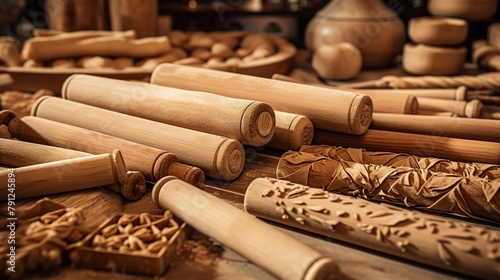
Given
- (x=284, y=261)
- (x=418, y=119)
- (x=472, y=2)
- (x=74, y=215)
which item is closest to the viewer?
(x=284, y=261)

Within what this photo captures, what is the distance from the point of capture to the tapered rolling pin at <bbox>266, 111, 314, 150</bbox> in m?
1.55

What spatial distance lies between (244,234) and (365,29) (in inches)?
75.7

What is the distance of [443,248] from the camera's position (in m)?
1.03

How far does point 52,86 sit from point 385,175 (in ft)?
5.31

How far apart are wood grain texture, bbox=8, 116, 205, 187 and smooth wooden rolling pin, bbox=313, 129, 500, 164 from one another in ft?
1.65

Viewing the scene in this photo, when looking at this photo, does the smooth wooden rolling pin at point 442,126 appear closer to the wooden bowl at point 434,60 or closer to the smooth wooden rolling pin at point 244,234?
the smooth wooden rolling pin at point 244,234

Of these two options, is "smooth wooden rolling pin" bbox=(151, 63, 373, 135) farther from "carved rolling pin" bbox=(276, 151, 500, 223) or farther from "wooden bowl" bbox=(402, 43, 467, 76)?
"wooden bowl" bbox=(402, 43, 467, 76)

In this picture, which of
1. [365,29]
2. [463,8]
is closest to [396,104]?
[365,29]

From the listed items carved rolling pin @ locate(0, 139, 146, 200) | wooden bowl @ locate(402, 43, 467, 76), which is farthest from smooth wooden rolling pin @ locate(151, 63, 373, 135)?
wooden bowl @ locate(402, 43, 467, 76)

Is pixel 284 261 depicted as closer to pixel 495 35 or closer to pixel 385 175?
pixel 385 175

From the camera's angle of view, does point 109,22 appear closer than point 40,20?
Yes

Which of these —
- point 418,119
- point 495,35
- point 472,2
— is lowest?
point 418,119

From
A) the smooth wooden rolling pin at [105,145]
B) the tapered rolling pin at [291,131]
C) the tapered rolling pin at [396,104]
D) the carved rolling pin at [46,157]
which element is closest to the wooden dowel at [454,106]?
the tapered rolling pin at [396,104]

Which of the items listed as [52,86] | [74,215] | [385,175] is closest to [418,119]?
[385,175]
